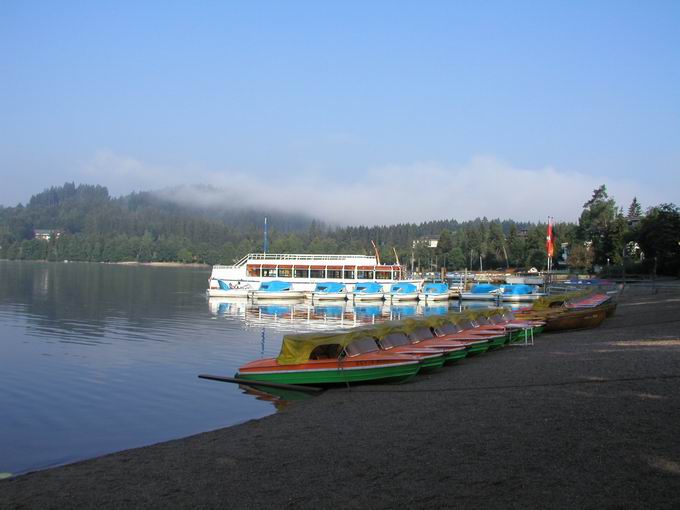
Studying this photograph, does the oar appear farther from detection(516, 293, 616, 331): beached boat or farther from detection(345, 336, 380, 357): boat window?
detection(516, 293, 616, 331): beached boat

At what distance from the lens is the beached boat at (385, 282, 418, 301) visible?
286 feet

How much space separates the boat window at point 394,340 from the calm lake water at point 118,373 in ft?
19.5

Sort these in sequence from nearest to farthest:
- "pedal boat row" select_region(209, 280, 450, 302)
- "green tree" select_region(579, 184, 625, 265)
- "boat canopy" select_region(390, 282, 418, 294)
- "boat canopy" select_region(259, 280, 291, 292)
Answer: "pedal boat row" select_region(209, 280, 450, 302)
"boat canopy" select_region(390, 282, 418, 294)
"boat canopy" select_region(259, 280, 291, 292)
"green tree" select_region(579, 184, 625, 265)

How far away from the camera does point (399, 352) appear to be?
2533cm

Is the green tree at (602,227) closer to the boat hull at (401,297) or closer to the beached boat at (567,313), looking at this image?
the boat hull at (401,297)

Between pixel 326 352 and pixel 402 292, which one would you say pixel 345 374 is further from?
pixel 402 292

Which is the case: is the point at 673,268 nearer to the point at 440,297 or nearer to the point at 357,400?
the point at 440,297

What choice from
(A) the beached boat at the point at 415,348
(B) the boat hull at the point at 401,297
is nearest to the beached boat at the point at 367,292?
(B) the boat hull at the point at 401,297

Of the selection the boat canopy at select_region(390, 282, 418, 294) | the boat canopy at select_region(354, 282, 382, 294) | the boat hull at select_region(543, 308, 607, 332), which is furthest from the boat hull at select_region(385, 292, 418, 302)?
the boat hull at select_region(543, 308, 607, 332)

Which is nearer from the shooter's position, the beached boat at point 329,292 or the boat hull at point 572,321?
the boat hull at point 572,321

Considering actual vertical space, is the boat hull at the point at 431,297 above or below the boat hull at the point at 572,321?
below

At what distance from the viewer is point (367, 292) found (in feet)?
289

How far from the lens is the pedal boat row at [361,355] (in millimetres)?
23312

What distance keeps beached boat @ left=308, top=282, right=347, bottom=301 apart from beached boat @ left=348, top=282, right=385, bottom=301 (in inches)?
62.9
